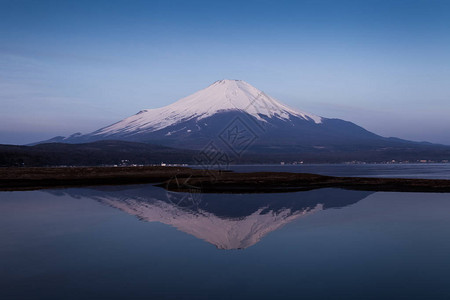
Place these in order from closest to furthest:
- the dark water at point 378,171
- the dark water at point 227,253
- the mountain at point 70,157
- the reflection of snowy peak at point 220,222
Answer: the dark water at point 227,253
the reflection of snowy peak at point 220,222
the dark water at point 378,171
the mountain at point 70,157

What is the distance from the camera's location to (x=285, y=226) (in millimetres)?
21891

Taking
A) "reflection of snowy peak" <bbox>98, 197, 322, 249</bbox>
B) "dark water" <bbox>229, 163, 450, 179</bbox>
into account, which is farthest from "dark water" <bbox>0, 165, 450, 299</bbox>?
"dark water" <bbox>229, 163, 450, 179</bbox>

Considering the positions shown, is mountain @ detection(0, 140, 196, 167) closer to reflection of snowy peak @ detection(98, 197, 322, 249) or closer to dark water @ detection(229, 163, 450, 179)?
dark water @ detection(229, 163, 450, 179)

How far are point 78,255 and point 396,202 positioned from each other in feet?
84.6

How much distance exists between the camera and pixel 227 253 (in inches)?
635

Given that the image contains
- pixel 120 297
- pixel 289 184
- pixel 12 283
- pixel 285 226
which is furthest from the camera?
pixel 289 184

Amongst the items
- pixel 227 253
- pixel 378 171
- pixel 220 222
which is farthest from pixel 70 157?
pixel 227 253

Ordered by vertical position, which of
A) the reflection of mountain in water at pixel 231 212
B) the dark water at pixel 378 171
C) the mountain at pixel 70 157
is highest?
the mountain at pixel 70 157

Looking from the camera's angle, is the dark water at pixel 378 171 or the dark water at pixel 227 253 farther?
the dark water at pixel 378 171

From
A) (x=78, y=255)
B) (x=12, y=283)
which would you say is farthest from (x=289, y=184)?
(x=12, y=283)

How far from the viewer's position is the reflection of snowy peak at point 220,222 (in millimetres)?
18859

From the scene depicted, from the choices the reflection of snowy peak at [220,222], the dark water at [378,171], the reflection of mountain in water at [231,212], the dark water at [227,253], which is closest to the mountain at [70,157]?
the dark water at [378,171]

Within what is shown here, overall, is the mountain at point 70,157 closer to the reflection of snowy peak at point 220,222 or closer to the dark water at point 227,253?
the reflection of snowy peak at point 220,222

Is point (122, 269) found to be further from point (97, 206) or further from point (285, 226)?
point (97, 206)
